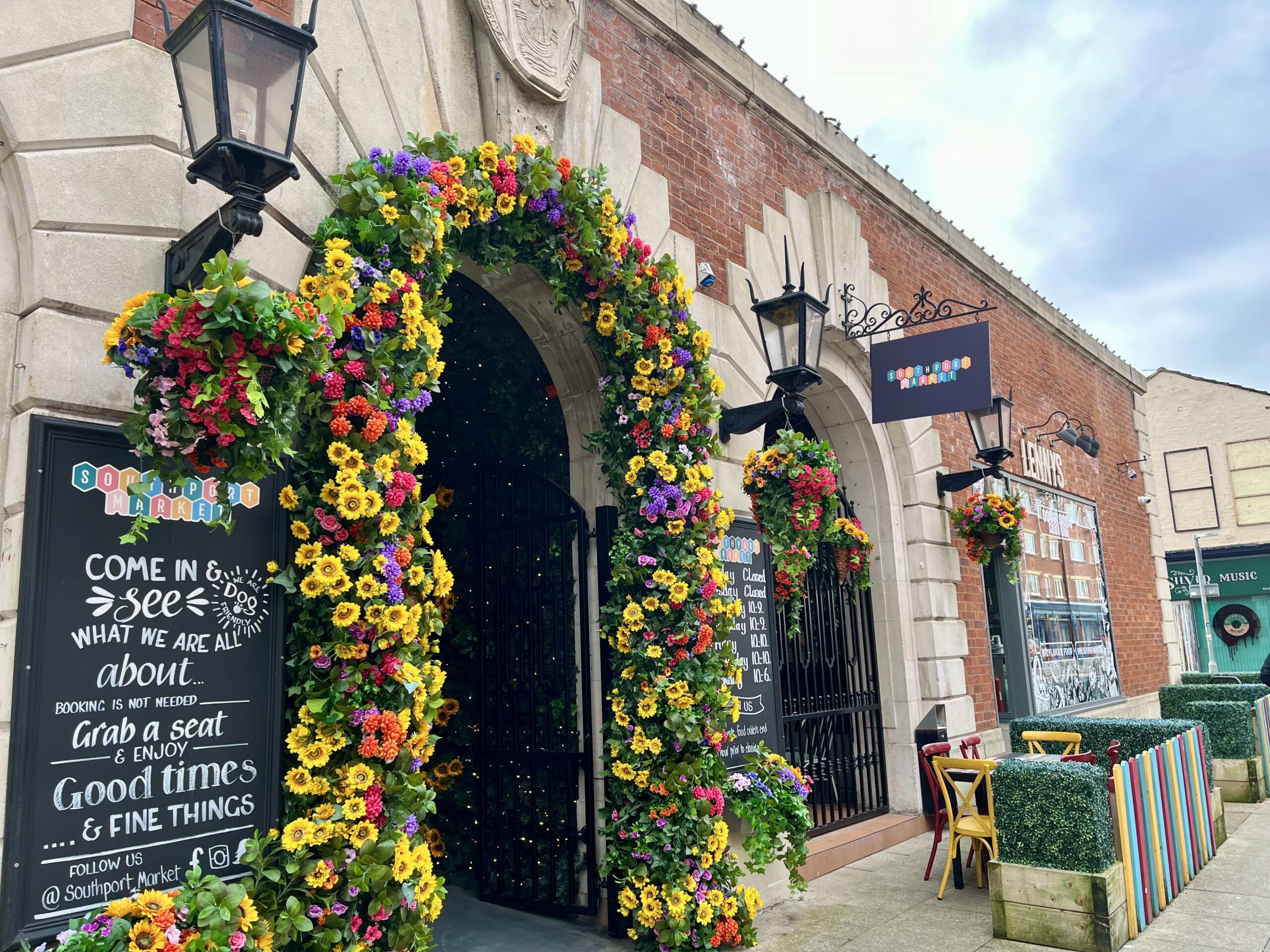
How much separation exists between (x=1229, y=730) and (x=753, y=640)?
5743 mm

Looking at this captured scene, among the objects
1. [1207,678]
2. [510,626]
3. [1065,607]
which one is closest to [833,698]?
[510,626]

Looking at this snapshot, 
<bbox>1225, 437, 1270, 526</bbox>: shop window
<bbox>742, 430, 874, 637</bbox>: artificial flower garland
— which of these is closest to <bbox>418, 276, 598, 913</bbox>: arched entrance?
<bbox>742, 430, 874, 637</bbox>: artificial flower garland

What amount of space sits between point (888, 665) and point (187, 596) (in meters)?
6.40

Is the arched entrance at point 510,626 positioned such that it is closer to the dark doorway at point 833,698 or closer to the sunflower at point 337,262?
the dark doorway at point 833,698

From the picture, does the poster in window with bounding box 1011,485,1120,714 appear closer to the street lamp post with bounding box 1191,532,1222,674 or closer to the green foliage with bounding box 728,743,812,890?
the green foliage with bounding box 728,743,812,890

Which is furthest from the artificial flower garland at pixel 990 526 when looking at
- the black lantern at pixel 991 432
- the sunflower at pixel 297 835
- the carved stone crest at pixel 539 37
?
the sunflower at pixel 297 835

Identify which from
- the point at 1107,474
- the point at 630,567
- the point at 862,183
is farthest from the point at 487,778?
the point at 1107,474

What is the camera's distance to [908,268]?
9.35 metres

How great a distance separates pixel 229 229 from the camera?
2.98 meters

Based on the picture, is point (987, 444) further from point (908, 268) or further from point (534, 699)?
point (534, 699)

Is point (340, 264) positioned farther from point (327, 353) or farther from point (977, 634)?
point (977, 634)

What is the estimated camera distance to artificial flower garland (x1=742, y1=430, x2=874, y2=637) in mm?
5504

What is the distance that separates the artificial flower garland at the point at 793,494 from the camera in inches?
217

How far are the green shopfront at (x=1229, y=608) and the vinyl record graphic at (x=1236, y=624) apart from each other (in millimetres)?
14
